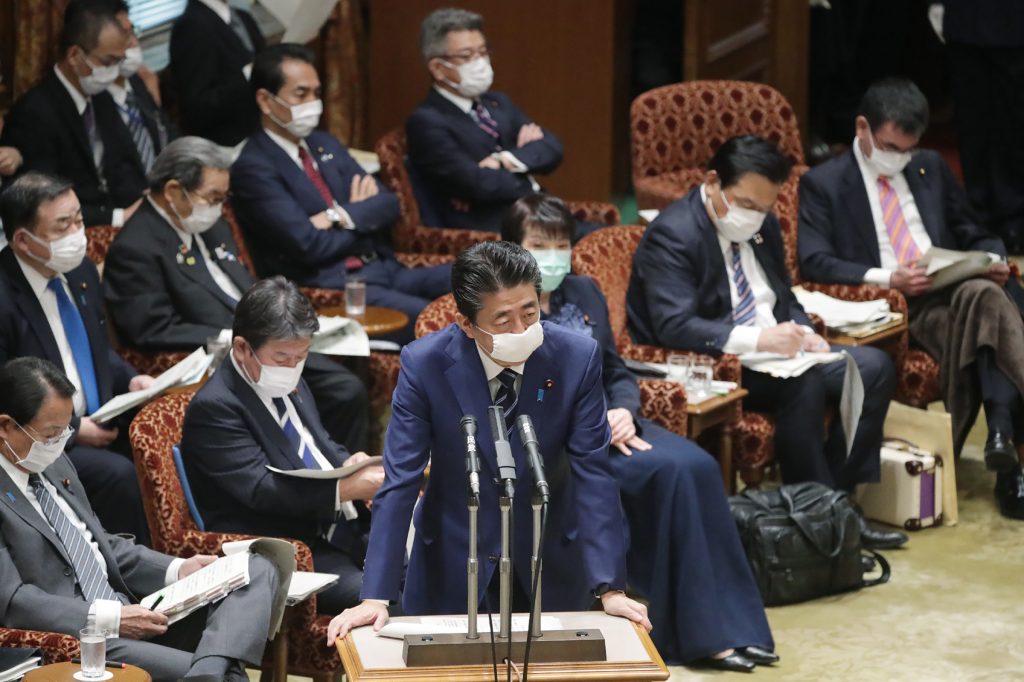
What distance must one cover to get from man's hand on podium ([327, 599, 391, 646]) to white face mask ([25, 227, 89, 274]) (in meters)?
2.21

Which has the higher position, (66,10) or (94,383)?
(66,10)

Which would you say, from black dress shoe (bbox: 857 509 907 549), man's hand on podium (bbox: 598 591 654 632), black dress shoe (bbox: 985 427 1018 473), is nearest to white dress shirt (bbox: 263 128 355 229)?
black dress shoe (bbox: 857 509 907 549)

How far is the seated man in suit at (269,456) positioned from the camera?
4676 mm

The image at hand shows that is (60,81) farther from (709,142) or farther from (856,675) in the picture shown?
(856,675)

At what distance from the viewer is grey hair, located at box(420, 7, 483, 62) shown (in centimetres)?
757

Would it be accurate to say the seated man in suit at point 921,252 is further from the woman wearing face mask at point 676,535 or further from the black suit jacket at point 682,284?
the woman wearing face mask at point 676,535

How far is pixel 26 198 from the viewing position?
541cm

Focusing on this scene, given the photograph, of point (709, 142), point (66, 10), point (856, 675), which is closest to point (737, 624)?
point (856, 675)

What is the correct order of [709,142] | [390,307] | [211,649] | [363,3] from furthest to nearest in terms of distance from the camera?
[363,3]
[709,142]
[390,307]
[211,649]

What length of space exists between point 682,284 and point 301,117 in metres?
1.75

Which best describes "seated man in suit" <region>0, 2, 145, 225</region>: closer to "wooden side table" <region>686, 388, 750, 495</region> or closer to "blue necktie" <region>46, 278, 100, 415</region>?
"blue necktie" <region>46, 278, 100, 415</region>

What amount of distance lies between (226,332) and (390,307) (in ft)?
3.55

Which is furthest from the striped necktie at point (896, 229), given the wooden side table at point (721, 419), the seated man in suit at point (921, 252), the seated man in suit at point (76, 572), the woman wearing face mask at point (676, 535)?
the seated man in suit at point (76, 572)

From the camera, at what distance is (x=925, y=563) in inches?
244
